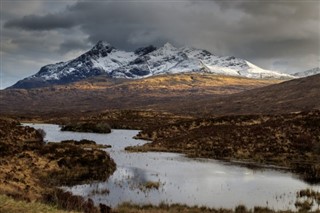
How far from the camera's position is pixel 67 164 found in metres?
43.2

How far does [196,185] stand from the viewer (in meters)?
37.7

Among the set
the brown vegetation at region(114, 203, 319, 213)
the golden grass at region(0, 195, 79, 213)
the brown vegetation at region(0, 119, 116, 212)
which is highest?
the golden grass at region(0, 195, 79, 213)

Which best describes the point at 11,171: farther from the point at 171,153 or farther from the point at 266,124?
the point at 266,124

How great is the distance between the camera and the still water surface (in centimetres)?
3152

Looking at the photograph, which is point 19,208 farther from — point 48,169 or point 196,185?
point 48,169

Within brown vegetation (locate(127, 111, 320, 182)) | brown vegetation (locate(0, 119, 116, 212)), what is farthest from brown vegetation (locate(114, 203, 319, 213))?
brown vegetation (locate(127, 111, 320, 182))

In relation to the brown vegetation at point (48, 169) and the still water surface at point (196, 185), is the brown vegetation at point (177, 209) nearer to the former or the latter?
the still water surface at point (196, 185)

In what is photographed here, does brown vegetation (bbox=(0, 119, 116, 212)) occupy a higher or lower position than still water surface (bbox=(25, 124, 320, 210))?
higher

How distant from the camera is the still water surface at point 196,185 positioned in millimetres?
31516

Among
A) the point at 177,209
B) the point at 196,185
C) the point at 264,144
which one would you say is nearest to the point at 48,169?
the point at 196,185

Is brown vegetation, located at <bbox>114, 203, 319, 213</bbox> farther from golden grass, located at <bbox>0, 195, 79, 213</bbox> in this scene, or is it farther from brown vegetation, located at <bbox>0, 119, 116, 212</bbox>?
golden grass, located at <bbox>0, 195, 79, 213</bbox>

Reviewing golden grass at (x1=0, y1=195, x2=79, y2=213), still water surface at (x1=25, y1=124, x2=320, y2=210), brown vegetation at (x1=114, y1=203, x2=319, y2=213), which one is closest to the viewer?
golden grass at (x1=0, y1=195, x2=79, y2=213)

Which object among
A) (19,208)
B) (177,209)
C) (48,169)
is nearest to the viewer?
(19,208)

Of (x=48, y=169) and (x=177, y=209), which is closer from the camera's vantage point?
(x=177, y=209)
